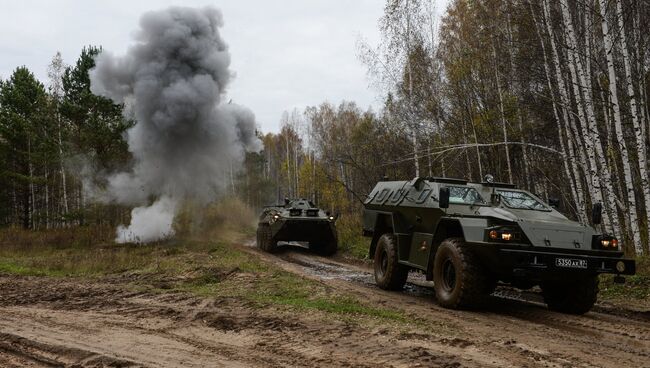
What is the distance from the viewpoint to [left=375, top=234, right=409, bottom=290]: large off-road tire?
31.5 ft

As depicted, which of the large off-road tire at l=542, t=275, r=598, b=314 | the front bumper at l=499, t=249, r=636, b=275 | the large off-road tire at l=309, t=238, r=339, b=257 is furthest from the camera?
the large off-road tire at l=309, t=238, r=339, b=257

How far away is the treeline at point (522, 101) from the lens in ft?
41.0

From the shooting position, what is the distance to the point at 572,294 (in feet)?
25.0

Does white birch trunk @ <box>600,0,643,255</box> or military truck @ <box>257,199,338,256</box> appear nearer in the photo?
white birch trunk @ <box>600,0,643,255</box>

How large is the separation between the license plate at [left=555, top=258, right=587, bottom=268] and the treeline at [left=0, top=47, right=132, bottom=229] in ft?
70.6

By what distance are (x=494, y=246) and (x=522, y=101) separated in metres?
11.2

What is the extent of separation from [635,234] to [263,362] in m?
8.41

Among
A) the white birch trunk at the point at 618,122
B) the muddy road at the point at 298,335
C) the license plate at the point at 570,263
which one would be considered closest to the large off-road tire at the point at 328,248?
the muddy road at the point at 298,335

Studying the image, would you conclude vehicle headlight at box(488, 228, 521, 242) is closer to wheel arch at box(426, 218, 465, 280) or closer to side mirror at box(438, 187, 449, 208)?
side mirror at box(438, 187, 449, 208)

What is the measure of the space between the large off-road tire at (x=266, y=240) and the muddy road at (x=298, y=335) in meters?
8.32

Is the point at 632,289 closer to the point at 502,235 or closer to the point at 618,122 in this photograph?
the point at 618,122

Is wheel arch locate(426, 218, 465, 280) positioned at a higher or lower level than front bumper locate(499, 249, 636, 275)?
higher

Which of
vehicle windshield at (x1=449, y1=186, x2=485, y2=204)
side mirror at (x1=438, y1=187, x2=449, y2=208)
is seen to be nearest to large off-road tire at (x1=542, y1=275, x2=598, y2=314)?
vehicle windshield at (x1=449, y1=186, x2=485, y2=204)

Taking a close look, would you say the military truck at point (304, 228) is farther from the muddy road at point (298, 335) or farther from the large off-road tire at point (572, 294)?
the large off-road tire at point (572, 294)
